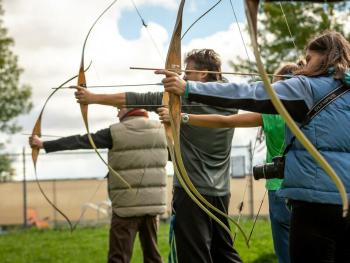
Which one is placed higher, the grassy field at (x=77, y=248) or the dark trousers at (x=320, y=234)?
the dark trousers at (x=320, y=234)

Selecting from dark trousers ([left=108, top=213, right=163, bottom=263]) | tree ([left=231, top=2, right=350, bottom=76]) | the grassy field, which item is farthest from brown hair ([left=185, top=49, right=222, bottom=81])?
tree ([left=231, top=2, right=350, bottom=76])

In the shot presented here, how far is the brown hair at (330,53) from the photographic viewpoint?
288 cm

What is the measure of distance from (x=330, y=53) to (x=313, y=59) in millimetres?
73

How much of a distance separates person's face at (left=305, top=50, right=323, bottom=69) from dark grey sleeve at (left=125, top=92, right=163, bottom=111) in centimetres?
105

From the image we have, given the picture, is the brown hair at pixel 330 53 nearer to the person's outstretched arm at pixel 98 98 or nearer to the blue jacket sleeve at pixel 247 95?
the blue jacket sleeve at pixel 247 95

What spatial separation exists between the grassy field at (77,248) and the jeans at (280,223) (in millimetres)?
2731

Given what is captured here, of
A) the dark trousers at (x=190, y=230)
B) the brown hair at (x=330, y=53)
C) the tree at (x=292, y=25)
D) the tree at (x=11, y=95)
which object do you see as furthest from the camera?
the tree at (x=11, y=95)

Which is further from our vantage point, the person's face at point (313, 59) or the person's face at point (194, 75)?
the person's face at point (194, 75)

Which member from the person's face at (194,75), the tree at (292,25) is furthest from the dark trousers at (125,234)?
the tree at (292,25)

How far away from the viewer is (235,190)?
15.9m

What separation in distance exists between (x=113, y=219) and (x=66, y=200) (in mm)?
11375

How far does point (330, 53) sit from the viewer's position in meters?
2.90

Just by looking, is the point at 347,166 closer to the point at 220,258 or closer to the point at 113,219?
the point at 220,258

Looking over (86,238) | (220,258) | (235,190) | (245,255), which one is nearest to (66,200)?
(235,190)
